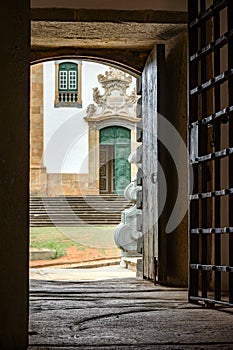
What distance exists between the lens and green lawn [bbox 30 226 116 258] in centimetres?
1719

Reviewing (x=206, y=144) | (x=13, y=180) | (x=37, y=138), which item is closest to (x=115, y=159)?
(x=37, y=138)

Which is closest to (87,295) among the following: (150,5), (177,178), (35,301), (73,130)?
(35,301)

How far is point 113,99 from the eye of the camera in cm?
2672

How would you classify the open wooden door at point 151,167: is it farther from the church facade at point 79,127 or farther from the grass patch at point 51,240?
the church facade at point 79,127

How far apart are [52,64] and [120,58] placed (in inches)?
779

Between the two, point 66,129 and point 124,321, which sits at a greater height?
point 66,129

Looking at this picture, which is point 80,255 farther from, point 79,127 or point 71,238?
point 79,127

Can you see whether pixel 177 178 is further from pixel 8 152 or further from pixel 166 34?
pixel 8 152

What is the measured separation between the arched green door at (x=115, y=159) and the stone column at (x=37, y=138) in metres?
2.30

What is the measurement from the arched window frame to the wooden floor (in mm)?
21131

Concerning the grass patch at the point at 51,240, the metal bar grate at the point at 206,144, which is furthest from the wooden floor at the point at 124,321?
the grass patch at the point at 51,240

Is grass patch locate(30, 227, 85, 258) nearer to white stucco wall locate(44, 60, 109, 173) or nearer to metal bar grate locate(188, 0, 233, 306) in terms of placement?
white stucco wall locate(44, 60, 109, 173)

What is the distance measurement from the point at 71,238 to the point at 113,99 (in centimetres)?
941

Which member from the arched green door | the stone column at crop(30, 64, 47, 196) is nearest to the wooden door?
the arched green door
